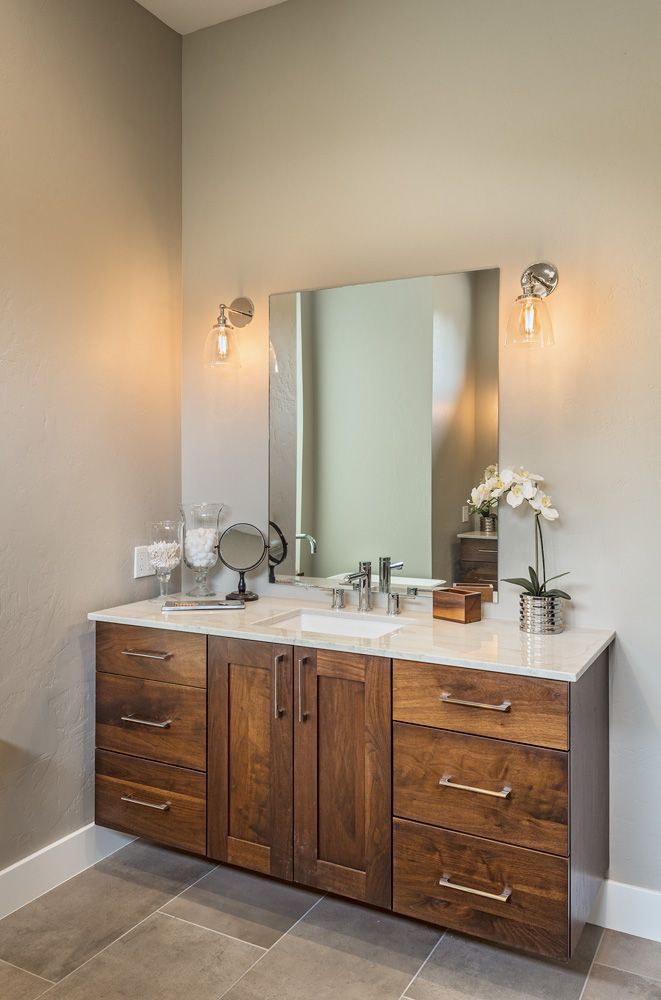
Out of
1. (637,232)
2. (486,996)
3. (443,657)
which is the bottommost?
(486,996)

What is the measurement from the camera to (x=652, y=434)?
2072 mm

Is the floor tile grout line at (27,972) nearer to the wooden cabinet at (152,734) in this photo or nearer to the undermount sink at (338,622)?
the wooden cabinet at (152,734)

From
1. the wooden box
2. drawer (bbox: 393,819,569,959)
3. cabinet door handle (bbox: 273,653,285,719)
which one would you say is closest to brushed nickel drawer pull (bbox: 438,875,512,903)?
drawer (bbox: 393,819,569,959)

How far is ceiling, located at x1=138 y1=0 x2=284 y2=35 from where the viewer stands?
2.60 meters

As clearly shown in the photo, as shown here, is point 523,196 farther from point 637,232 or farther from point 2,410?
point 2,410

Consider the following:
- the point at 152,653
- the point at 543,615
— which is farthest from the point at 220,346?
the point at 543,615

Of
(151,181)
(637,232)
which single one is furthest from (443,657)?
(151,181)

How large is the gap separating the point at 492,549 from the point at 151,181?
1747mm

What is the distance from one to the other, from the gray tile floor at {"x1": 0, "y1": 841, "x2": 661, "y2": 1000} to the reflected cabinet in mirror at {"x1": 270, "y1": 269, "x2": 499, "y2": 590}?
982 millimetres

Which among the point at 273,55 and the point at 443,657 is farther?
the point at 273,55

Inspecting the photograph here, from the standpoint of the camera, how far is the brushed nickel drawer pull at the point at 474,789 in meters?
1.78

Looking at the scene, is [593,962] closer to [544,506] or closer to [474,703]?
[474,703]

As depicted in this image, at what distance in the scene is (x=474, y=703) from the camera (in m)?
1.82

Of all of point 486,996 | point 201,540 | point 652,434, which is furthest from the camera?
A: point 201,540
